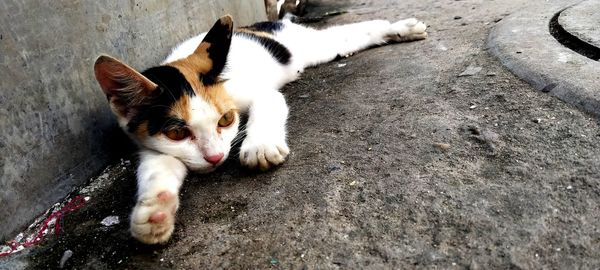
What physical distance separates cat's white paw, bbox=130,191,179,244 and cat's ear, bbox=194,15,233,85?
644mm

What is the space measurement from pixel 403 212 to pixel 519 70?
1135 millimetres

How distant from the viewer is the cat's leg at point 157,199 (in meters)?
1.40

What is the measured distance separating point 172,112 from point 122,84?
21 centimetres

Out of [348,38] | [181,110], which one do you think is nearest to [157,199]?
[181,110]

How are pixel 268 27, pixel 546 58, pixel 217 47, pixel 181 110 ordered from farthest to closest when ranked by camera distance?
pixel 268 27 < pixel 546 58 < pixel 217 47 < pixel 181 110

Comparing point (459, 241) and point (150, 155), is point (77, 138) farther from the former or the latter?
point (459, 241)

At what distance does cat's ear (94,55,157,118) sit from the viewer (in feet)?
5.36

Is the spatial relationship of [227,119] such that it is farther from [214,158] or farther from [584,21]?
[584,21]

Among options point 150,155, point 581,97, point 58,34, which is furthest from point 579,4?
point 58,34

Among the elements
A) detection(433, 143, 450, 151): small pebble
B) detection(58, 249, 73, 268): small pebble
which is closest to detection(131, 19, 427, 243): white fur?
detection(58, 249, 73, 268): small pebble

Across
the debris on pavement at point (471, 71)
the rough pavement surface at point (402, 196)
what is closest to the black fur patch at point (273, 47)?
the rough pavement surface at point (402, 196)

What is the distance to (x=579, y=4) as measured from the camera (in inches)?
113

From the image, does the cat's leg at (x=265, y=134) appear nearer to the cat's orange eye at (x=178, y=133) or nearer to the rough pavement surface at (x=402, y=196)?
the rough pavement surface at (x=402, y=196)

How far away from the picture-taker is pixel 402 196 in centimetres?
147
